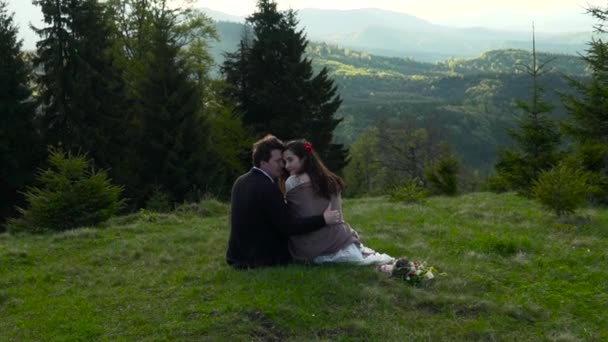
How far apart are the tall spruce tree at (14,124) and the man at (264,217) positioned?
2272 cm

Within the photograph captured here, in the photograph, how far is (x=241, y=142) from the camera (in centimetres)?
3375

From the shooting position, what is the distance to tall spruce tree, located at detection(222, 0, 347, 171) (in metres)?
35.3

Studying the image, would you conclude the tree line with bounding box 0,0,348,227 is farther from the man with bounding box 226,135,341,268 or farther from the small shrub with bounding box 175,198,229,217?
the man with bounding box 226,135,341,268

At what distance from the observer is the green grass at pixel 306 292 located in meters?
5.80

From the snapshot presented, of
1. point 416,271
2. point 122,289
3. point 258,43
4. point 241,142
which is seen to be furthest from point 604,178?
point 258,43

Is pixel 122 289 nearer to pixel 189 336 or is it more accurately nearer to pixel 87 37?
pixel 189 336

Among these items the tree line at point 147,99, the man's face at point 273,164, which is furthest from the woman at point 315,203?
the tree line at point 147,99

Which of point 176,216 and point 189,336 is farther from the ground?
point 189,336

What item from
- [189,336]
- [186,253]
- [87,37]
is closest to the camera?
[189,336]

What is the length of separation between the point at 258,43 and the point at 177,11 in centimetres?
633

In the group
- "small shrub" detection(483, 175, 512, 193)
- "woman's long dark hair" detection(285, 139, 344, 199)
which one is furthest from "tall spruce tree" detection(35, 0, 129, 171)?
"woman's long dark hair" detection(285, 139, 344, 199)

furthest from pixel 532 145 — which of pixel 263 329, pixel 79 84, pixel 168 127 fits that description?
pixel 79 84

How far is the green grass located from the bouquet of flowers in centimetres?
14

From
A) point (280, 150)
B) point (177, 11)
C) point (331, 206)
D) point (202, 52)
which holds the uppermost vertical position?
point (177, 11)
